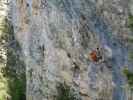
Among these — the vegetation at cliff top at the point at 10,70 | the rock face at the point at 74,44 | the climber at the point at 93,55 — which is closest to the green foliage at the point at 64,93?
the rock face at the point at 74,44

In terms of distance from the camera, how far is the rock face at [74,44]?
21.0ft

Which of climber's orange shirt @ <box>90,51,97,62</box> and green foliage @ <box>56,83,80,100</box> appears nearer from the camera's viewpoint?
climber's orange shirt @ <box>90,51,97,62</box>

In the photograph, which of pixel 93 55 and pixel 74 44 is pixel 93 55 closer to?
pixel 93 55

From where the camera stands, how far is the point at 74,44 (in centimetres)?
744

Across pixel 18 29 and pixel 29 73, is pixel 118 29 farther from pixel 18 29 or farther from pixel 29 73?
pixel 18 29

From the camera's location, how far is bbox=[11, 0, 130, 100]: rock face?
6.40 meters

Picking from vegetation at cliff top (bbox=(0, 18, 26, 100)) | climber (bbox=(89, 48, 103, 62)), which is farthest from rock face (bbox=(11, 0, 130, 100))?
vegetation at cliff top (bbox=(0, 18, 26, 100))

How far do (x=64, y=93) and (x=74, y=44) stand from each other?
3.23 ft

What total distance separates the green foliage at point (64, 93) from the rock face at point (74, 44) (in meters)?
0.11

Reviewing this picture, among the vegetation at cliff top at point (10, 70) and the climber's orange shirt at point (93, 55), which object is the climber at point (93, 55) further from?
the vegetation at cliff top at point (10, 70)

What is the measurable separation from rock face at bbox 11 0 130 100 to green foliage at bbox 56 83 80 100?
0.11 meters

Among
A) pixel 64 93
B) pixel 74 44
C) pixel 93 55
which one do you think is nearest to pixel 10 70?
pixel 64 93

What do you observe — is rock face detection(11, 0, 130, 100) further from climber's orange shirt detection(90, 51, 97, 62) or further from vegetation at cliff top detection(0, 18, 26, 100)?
vegetation at cliff top detection(0, 18, 26, 100)

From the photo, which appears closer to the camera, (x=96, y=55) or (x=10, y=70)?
(x=96, y=55)
